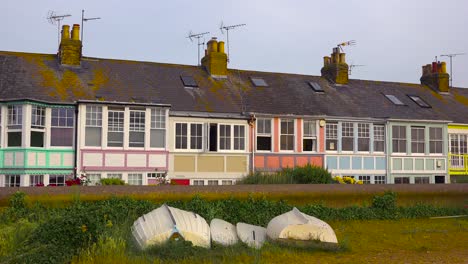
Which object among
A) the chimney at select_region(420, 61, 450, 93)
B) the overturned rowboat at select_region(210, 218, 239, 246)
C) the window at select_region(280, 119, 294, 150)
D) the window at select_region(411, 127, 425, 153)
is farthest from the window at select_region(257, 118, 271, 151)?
the overturned rowboat at select_region(210, 218, 239, 246)

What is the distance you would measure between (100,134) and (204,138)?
197 inches

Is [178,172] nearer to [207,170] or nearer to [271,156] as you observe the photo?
[207,170]

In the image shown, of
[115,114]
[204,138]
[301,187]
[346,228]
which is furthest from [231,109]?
[346,228]

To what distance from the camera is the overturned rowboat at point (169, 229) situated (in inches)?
380

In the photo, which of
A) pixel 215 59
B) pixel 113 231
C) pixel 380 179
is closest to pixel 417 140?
pixel 380 179

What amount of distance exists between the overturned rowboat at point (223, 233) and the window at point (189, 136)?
15.0m

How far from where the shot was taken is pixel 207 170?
2656cm

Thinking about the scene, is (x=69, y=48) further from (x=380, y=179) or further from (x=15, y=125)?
(x=380, y=179)

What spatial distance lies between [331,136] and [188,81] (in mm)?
8190

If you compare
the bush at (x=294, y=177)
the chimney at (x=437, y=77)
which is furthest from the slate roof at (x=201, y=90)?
the bush at (x=294, y=177)

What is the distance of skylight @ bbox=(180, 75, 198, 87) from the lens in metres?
28.9

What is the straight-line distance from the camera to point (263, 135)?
91.8 ft

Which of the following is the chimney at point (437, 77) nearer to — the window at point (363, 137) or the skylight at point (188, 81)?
the window at point (363, 137)

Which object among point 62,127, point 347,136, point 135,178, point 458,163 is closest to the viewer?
point 62,127
